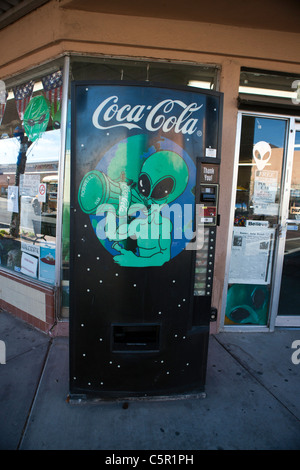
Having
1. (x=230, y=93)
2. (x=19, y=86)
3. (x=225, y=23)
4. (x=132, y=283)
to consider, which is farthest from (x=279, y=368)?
(x=19, y=86)

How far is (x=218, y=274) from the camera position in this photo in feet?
11.1

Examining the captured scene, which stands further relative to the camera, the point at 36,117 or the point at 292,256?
the point at 292,256

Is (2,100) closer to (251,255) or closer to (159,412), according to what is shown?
(251,255)

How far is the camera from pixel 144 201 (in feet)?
6.61

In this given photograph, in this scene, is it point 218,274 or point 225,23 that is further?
point 218,274

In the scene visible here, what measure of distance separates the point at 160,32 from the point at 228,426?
3.81 m

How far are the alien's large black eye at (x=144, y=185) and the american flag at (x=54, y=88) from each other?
1953 mm

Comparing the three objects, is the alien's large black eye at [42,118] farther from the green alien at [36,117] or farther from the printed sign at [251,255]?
the printed sign at [251,255]

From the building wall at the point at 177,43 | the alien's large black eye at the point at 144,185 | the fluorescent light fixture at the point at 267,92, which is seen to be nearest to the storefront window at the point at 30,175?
the building wall at the point at 177,43

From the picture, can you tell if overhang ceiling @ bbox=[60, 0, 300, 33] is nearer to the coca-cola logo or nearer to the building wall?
the building wall

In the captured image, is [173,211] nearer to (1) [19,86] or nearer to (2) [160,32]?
(2) [160,32]

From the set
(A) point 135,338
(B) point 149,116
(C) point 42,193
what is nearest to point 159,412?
(A) point 135,338

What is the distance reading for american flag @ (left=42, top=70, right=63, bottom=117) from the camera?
10.5ft

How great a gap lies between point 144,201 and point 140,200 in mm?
31
